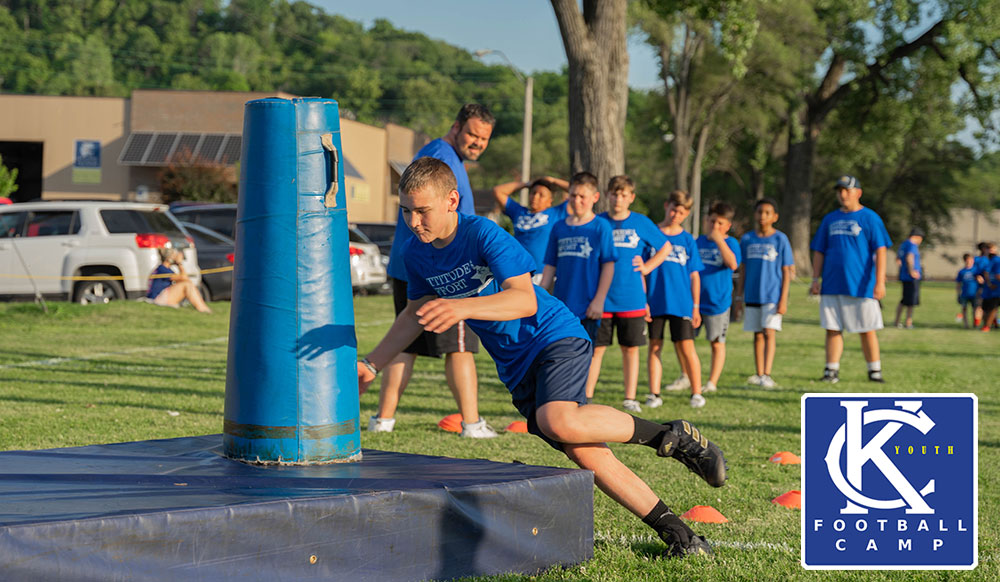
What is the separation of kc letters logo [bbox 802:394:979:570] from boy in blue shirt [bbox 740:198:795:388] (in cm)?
746

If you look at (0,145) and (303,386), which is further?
(0,145)

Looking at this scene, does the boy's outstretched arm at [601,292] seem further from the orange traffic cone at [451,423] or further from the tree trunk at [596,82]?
the tree trunk at [596,82]

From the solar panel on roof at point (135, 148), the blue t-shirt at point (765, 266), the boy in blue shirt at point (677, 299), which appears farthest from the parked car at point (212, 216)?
the solar panel on roof at point (135, 148)

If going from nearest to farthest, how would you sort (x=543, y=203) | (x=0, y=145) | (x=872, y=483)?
(x=872, y=483) → (x=543, y=203) → (x=0, y=145)

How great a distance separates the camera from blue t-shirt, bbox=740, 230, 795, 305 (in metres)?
10.7

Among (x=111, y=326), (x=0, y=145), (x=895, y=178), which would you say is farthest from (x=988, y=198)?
(x=111, y=326)

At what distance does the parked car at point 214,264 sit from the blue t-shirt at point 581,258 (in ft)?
41.0

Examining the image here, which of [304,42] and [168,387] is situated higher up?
[304,42]

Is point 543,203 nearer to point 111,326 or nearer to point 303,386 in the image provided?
point 303,386

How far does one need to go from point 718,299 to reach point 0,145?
170 ft

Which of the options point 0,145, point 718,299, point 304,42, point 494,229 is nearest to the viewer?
point 494,229

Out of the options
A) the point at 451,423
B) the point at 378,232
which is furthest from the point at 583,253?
the point at 378,232

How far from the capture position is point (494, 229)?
4246mm

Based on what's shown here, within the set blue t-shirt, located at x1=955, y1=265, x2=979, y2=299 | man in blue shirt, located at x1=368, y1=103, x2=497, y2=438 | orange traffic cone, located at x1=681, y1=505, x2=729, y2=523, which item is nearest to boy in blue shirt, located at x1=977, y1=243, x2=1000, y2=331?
blue t-shirt, located at x1=955, y1=265, x2=979, y2=299
